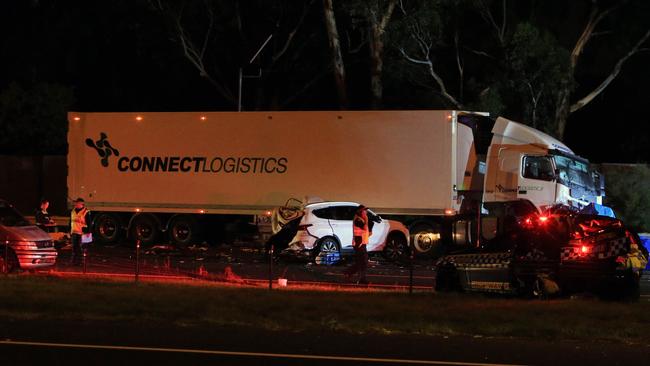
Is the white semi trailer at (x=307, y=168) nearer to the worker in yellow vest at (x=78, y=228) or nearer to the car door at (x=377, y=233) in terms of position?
the car door at (x=377, y=233)

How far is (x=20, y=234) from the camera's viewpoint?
690 inches

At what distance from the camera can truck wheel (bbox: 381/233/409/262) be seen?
22734 millimetres

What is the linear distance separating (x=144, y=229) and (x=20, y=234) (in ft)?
26.9

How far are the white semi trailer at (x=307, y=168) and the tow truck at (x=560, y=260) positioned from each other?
7.51 meters

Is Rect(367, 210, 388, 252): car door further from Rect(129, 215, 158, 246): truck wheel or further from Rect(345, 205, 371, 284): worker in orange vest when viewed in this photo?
Rect(129, 215, 158, 246): truck wheel

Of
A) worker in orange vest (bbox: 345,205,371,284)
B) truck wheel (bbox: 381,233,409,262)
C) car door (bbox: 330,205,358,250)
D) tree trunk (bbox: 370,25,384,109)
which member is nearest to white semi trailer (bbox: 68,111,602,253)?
truck wheel (bbox: 381,233,409,262)

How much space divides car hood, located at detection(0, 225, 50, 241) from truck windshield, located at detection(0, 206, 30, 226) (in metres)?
0.19

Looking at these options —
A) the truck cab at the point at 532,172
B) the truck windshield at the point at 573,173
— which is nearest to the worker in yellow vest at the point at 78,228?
the truck cab at the point at 532,172

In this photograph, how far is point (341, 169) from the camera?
24062 millimetres

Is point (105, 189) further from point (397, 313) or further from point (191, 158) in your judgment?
point (397, 313)

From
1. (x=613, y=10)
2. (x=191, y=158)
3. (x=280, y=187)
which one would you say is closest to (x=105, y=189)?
(x=191, y=158)

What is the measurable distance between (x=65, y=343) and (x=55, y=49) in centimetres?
3612

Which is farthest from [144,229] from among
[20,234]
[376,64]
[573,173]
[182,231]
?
[573,173]

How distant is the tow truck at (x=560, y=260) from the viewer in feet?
45.5
